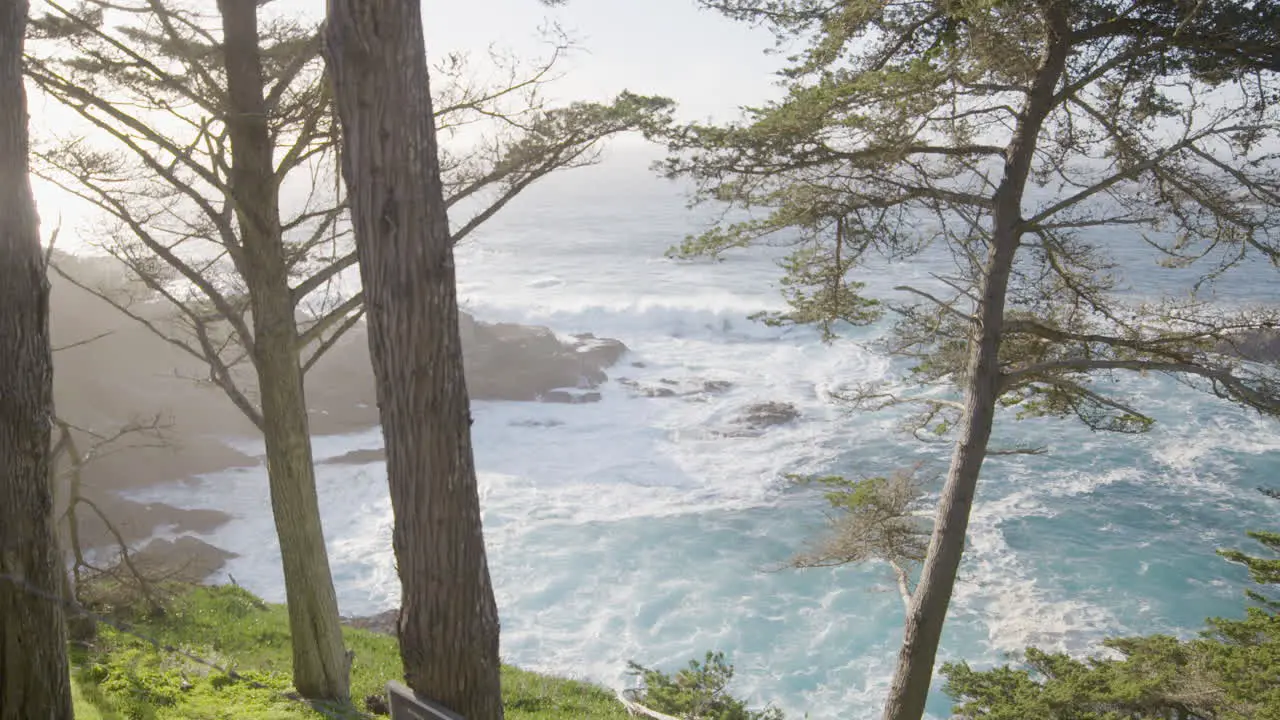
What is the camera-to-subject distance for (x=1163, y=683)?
767cm

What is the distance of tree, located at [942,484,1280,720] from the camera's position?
710 cm

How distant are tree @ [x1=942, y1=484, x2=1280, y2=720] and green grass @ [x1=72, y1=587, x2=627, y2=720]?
11.6 ft

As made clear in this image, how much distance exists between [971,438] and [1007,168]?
1906 millimetres

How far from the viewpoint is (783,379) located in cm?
2856

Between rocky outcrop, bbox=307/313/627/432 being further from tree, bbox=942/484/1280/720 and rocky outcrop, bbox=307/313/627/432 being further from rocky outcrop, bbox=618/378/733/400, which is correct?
tree, bbox=942/484/1280/720

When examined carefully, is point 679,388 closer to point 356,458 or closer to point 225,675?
point 356,458

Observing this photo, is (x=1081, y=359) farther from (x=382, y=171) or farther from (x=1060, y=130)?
(x=382, y=171)

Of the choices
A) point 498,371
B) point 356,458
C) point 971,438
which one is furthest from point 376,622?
point 498,371

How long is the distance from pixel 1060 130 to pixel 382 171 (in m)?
5.36

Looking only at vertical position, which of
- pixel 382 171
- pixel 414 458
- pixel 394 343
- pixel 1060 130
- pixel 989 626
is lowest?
pixel 989 626

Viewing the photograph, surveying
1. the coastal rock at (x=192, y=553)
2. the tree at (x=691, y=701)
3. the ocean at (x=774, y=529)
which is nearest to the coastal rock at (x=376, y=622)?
the ocean at (x=774, y=529)

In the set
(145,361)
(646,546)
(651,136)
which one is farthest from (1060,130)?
(145,361)

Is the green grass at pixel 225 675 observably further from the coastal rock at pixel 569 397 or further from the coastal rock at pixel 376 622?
the coastal rock at pixel 569 397

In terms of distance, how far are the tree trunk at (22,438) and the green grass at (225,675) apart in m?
1.52
